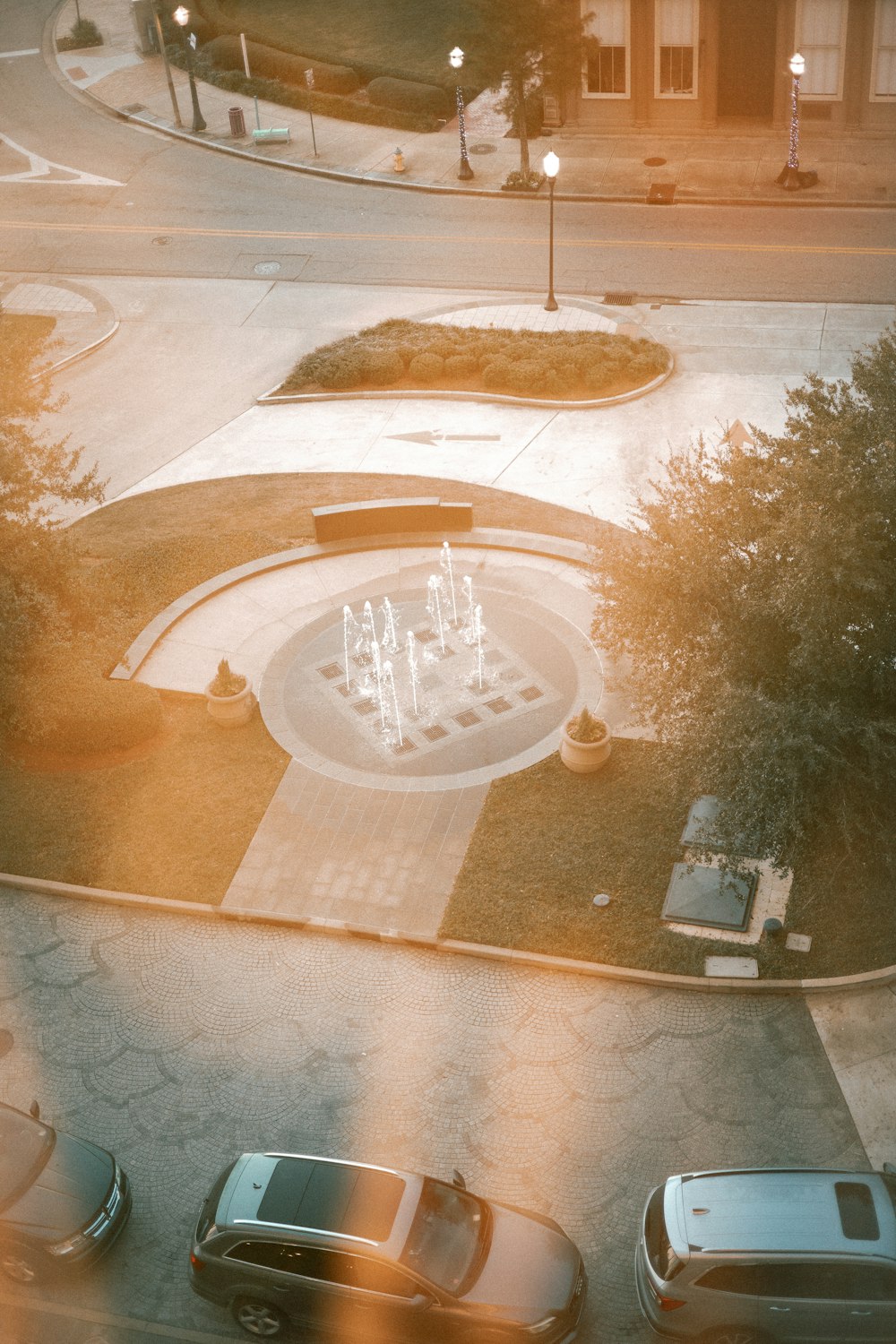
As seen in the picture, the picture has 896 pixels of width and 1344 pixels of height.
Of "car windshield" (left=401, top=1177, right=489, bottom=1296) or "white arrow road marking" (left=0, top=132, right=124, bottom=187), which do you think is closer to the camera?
"car windshield" (left=401, top=1177, right=489, bottom=1296)

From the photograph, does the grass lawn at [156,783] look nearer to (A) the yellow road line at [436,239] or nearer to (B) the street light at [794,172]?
(A) the yellow road line at [436,239]

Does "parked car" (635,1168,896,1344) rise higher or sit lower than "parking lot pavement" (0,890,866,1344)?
higher

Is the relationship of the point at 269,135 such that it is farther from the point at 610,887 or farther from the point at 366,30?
the point at 610,887

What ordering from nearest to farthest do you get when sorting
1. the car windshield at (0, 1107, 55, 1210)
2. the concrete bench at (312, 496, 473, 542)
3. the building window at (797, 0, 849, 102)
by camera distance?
1. the car windshield at (0, 1107, 55, 1210)
2. the concrete bench at (312, 496, 473, 542)
3. the building window at (797, 0, 849, 102)

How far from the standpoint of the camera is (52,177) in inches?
1890

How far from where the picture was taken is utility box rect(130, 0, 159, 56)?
5588cm

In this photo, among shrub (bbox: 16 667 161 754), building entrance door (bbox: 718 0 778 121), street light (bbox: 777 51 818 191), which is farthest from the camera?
building entrance door (bbox: 718 0 778 121)

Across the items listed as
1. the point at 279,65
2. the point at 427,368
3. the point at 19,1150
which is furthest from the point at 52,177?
the point at 19,1150

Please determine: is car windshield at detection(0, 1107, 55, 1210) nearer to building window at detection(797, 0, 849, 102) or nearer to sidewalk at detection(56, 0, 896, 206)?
sidewalk at detection(56, 0, 896, 206)

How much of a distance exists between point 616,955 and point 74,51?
5330cm

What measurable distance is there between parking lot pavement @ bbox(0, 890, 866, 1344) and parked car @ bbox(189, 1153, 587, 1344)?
800 mm

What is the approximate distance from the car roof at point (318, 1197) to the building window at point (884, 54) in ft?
137

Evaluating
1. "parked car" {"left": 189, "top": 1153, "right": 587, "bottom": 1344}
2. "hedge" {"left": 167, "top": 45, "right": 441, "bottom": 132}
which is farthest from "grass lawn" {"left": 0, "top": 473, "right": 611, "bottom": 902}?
"hedge" {"left": 167, "top": 45, "right": 441, "bottom": 132}

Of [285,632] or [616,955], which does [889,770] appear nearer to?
[616,955]
